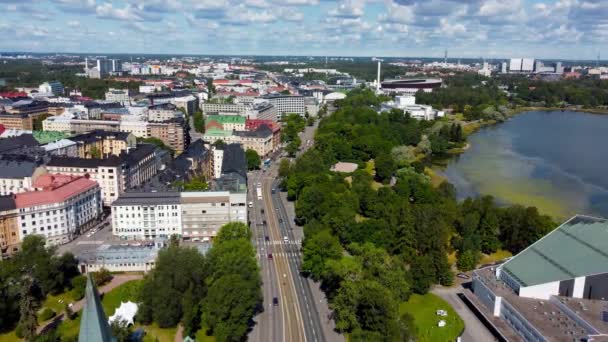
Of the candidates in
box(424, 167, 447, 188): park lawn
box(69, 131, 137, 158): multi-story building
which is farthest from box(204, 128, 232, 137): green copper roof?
box(424, 167, 447, 188): park lawn

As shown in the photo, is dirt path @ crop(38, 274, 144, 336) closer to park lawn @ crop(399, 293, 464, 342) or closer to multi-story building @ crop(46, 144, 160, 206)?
multi-story building @ crop(46, 144, 160, 206)

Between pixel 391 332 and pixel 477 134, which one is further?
pixel 477 134

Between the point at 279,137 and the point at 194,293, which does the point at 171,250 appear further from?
the point at 279,137

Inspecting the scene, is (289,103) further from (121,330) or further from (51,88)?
(121,330)

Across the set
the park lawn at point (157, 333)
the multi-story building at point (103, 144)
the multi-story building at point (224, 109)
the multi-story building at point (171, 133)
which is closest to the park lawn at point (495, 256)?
the park lawn at point (157, 333)

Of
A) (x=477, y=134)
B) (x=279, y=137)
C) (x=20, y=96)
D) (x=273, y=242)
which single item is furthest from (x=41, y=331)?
(x=20, y=96)

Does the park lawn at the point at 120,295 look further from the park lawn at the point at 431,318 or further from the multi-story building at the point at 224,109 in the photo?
the multi-story building at the point at 224,109
